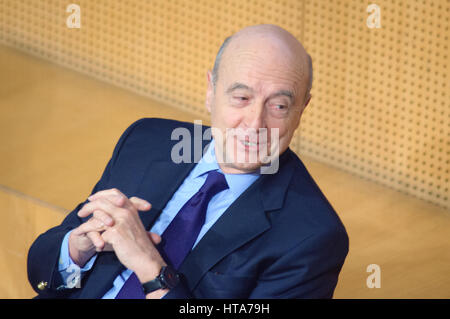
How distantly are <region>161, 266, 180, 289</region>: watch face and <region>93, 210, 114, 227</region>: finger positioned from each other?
0.18 m

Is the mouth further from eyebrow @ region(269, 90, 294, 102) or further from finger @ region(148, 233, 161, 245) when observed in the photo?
finger @ region(148, 233, 161, 245)

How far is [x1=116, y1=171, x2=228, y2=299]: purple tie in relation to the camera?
211 centimetres

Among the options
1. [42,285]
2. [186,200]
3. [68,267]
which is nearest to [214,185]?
[186,200]

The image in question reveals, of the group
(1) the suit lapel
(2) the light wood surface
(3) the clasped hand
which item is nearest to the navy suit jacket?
(1) the suit lapel

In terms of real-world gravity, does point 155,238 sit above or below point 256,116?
below

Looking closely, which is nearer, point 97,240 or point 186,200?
point 97,240

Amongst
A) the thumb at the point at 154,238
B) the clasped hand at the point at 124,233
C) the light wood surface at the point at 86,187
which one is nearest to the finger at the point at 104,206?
the clasped hand at the point at 124,233

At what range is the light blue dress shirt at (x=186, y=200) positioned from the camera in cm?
216

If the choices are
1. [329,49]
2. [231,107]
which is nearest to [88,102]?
[329,49]

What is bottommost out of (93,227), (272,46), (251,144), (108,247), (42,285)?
(42,285)

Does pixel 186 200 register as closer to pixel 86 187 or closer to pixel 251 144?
pixel 251 144

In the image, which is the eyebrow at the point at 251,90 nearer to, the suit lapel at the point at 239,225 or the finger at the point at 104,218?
the suit lapel at the point at 239,225

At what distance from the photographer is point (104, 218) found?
77.5 inches

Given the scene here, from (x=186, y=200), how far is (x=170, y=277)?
0.31 metres
